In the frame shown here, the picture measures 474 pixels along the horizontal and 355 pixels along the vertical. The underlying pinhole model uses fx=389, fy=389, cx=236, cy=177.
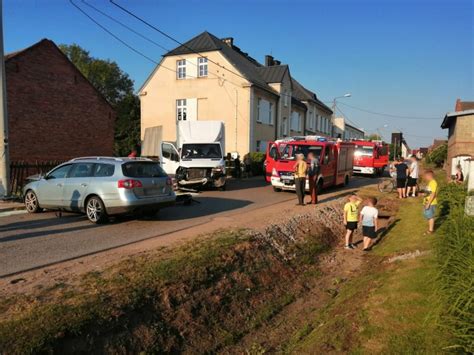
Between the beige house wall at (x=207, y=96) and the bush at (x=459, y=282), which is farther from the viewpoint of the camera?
the beige house wall at (x=207, y=96)

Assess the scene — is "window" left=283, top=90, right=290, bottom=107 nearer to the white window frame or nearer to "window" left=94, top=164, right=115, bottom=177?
the white window frame

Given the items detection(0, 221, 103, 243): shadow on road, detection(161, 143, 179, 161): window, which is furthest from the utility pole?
detection(161, 143, 179, 161): window

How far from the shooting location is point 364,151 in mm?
29047

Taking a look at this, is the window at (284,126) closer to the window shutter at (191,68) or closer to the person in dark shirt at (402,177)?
the window shutter at (191,68)

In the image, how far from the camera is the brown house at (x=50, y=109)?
71.4 feet

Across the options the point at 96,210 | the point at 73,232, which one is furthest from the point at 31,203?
the point at 73,232

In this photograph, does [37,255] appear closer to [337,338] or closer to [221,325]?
[221,325]

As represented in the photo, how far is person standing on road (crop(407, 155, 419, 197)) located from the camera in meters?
15.4

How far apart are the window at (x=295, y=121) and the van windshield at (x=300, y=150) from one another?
22844 millimetres

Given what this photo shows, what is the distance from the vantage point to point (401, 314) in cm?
483

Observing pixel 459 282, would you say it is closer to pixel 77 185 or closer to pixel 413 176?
pixel 77 185

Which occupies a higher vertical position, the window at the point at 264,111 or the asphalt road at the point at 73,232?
the window at the point at 264,111

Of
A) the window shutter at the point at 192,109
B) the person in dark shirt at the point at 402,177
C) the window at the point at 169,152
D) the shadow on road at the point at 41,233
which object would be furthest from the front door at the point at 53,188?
the window shutter at the point at 192,109

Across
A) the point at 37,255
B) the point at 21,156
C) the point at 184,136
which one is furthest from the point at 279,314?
the point at 21,156
